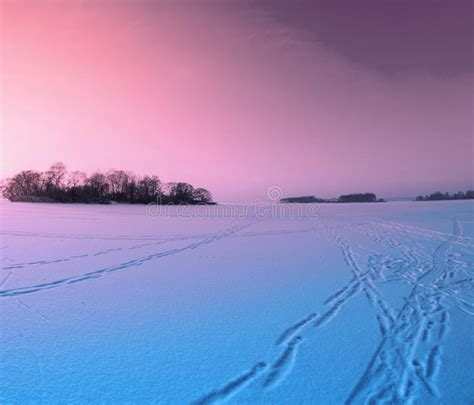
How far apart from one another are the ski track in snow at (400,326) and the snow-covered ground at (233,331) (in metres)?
0.02

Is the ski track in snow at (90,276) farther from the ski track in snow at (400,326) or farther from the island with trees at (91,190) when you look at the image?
the island with trees at (91,190)

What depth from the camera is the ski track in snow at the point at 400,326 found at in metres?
2.55

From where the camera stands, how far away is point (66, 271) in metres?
6.13

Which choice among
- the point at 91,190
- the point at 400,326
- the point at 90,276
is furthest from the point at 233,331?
the point at 91,190

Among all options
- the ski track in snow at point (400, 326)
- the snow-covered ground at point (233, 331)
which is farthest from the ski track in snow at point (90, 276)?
the ski track in snow at point (400, 326)

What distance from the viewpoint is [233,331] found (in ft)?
11.7

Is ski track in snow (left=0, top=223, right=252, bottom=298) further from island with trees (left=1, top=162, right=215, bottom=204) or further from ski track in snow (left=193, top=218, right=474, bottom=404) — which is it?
island with trees (left=1, top=162, right=215, bottom=204)

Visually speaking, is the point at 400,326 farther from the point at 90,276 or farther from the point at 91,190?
the point at 91,190

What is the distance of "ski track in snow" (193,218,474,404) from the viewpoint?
255 cm

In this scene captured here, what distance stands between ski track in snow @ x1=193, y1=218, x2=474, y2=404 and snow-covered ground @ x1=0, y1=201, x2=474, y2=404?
0.06 feet

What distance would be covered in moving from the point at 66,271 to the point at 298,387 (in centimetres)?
604

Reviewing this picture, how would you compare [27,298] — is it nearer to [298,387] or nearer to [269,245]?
[298,387]

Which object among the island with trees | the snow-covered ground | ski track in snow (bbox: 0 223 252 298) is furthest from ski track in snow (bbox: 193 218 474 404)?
the island with trees

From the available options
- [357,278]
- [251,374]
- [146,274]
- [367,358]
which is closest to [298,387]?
[251,374]
